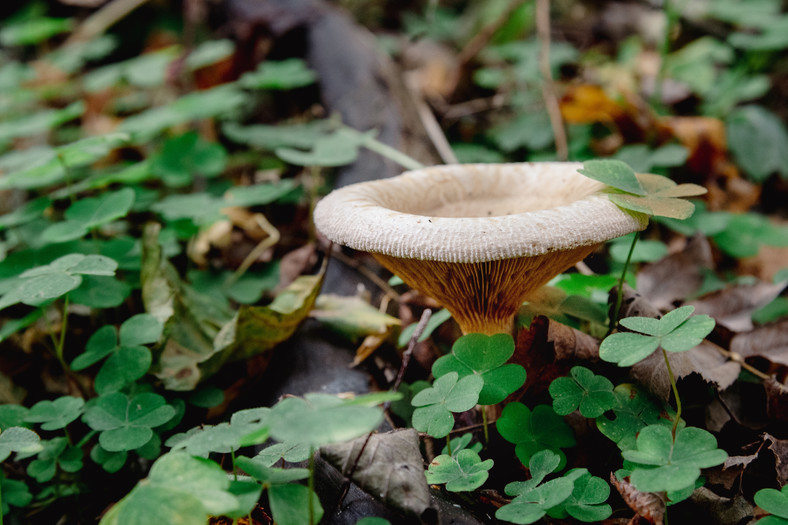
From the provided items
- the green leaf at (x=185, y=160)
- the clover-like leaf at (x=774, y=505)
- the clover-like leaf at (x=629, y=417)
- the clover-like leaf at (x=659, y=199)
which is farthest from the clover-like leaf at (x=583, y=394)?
the green leaf at (x=185, y=160)

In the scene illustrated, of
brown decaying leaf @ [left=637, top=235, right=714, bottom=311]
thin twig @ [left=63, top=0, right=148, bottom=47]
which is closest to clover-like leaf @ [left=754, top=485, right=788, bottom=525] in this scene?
brown decaying leaf @ [left=637, top=235, right=714, bottom=311]

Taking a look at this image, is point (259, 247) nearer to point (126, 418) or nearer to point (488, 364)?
point (126, 418)

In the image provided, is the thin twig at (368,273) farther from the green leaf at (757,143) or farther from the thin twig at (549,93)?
the green leaf at (757,143)

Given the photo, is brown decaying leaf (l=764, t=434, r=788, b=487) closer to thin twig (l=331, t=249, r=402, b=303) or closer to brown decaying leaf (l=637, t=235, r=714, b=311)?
brown decaying leaf (l=637, t=235, r=714, b=311)

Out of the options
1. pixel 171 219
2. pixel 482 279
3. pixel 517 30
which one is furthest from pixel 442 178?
pixel 517 30

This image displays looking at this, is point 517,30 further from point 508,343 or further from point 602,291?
point 508,343

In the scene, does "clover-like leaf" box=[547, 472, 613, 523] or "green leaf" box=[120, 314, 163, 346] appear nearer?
"clover-like leaf" box=[547, 472, 613, 523]

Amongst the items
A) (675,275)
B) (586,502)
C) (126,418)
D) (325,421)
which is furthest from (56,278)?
(675,275)
